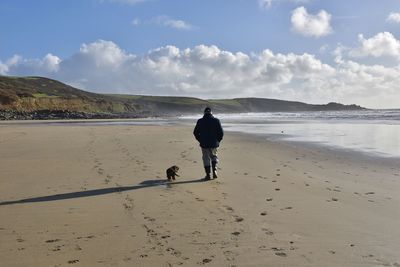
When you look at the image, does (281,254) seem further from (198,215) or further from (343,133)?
(343,133)

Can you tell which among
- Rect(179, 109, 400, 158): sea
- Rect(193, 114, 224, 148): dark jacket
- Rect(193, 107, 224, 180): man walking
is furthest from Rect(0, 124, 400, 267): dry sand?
Rect(179, 109, 400, 158): sea

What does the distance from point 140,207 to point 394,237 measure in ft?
13.8

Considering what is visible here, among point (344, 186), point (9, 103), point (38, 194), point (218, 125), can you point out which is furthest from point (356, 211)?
point (9, 103)

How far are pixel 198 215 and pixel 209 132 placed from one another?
4483 millimetres

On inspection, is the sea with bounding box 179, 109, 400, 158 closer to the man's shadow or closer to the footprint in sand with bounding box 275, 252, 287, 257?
the man's shadow

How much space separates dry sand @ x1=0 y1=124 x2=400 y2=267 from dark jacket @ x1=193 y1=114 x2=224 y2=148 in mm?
959

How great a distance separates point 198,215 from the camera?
7426 millimetres

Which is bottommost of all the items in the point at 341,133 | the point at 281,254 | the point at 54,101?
the point at 281,254

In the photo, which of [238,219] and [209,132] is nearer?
[238,219]

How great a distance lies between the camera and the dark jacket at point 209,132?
38.1 feet

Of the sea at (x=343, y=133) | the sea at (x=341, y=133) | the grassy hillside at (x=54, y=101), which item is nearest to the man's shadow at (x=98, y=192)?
the sea at (x=341, y=133)

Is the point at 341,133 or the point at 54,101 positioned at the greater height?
the point at 54,101

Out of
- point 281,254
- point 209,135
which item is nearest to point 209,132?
point 209,135

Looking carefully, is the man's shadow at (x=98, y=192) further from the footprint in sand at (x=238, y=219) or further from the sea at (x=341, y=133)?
the sea at (x=341, y=133)
